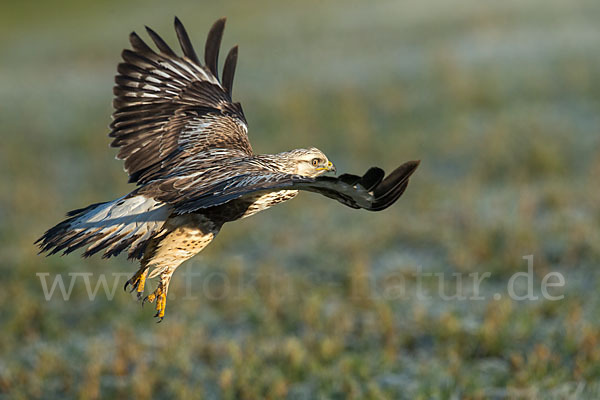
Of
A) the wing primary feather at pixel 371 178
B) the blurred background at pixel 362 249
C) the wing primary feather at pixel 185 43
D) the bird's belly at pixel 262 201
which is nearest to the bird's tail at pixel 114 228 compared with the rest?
the bird's belly at pixel 262 201

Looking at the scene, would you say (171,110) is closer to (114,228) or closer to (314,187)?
(114,228)

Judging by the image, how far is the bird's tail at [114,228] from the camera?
269cm

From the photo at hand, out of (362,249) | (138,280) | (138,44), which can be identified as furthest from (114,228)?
(362,249)

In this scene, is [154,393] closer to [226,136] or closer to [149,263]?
[226,136]

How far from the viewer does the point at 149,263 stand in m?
2.70

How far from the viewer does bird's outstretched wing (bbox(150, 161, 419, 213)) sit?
8.13 ft

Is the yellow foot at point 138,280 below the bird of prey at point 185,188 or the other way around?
below

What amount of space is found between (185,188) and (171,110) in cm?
151

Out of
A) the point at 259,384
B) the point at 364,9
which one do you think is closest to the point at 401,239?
the point at 259,384

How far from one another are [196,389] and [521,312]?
3.22 m

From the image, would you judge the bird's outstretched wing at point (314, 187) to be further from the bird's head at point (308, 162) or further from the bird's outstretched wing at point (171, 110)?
the bird's outstretched wing at point (171, 110)

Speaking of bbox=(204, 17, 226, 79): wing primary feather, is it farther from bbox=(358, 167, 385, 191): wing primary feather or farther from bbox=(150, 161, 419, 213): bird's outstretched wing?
bbox=(358, 167, 385, 191): wing primary feather

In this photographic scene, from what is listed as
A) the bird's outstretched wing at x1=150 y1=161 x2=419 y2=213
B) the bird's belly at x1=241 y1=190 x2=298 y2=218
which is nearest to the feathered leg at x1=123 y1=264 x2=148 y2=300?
the bird's outstretched wing at x1=150 y1=161 x2=419 y2=213

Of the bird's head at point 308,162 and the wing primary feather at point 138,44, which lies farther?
the wing primary feather at point 138,44
